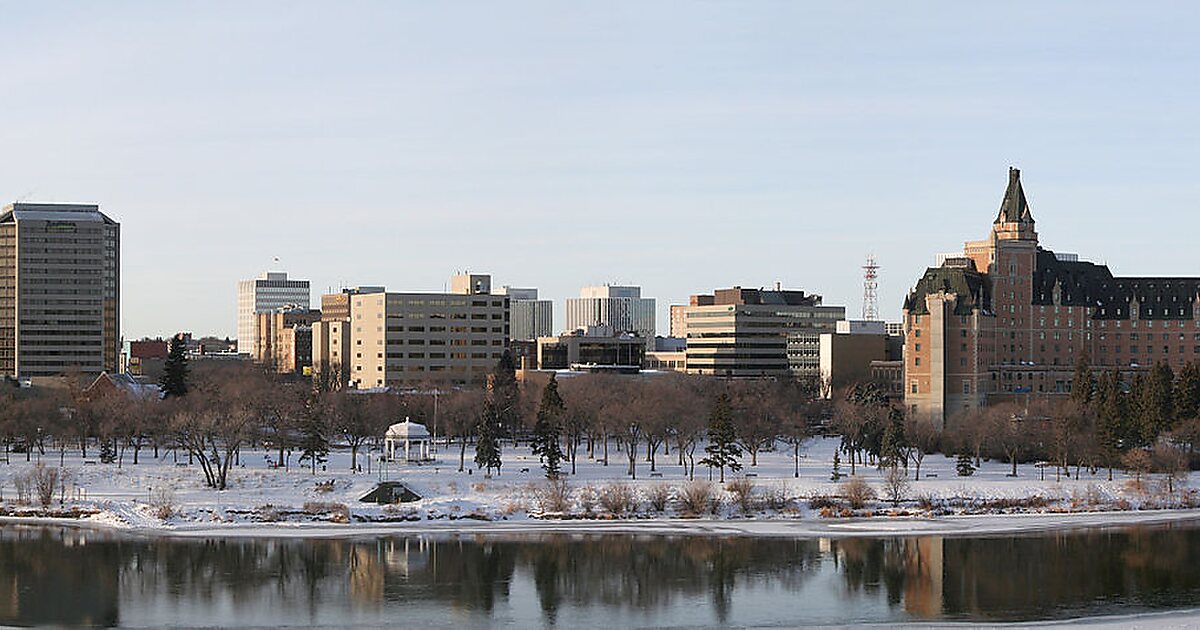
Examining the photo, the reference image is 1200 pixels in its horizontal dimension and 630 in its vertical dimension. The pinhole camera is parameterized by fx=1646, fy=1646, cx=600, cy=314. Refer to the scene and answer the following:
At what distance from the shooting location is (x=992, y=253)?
169000 millimetres

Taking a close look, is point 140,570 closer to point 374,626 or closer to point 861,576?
point 374,626

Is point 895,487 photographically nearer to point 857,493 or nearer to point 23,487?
point 857,493

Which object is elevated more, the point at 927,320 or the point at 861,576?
the point at 927,320

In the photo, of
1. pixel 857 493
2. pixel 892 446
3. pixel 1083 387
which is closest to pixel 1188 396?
pixel 1083 387

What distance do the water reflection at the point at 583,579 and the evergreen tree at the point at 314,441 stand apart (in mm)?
22232

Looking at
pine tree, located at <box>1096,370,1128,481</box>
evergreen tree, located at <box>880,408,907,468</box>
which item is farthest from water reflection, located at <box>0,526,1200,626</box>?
pine tree, located at <box>1096,370,1128,481</box>

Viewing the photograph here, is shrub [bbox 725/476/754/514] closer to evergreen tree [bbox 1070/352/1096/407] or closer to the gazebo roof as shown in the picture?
the gazebo roof

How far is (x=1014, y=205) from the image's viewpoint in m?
172

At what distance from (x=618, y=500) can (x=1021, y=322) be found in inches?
3574

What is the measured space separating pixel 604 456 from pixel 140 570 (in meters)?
49.3

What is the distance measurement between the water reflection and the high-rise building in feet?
257

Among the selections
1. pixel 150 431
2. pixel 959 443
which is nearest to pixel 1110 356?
pixel 959 443

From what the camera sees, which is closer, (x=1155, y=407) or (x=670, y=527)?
(x=670, y=527)

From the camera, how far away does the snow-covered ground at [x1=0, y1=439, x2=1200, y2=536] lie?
85500 millimetres
